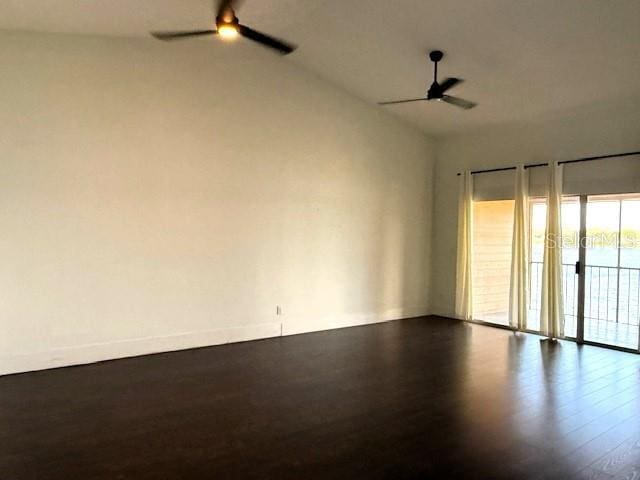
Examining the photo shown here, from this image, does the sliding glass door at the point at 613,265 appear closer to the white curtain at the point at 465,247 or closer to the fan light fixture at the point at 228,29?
the white curtain at the point at 465,247

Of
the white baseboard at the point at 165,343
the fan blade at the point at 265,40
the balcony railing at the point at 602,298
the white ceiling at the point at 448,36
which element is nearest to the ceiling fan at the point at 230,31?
the fan blade at the point at 265,40

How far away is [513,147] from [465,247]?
61.9 inches

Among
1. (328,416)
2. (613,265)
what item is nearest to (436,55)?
(613,265)

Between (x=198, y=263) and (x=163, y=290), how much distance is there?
49 cm

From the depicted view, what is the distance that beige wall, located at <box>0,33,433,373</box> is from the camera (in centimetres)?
443

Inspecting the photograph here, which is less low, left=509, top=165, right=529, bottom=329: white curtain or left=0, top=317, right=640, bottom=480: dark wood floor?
left=509, top=165, right=529, bottom=329: white curtain

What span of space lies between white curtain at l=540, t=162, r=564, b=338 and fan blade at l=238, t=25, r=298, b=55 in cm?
394

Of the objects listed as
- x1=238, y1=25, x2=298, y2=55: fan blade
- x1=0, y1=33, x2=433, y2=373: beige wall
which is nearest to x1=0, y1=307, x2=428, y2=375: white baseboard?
x1=0, y1=33, x2=433, y2=373: beige wall

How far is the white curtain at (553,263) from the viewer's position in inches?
235

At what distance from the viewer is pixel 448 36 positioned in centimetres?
475

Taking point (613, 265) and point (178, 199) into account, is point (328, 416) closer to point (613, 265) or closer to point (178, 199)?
point (178, 199)

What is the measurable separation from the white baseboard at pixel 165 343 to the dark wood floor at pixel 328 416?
7.2 inches

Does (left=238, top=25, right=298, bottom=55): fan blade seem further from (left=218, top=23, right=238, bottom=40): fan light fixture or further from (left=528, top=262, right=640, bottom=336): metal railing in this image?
(left=528, top=262, right=640, bottom=336): metal railing

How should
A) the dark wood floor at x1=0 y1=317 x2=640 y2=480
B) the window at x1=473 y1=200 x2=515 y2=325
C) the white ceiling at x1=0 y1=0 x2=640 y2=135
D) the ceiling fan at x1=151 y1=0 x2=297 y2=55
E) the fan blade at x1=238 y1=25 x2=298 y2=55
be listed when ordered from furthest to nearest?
the window at x1=473 y1=200 x2=515 y2=325
the white ceiling at x1=0 y1=0 x2=640 y2=135
the fan blade at x1=238 y1=25 x2=298 y2=55
the ceiling fan at x1=151 y1=0 x2=297 y2=55
the dark wood floor at x1=0 y1=317 x2=640 y2=480
